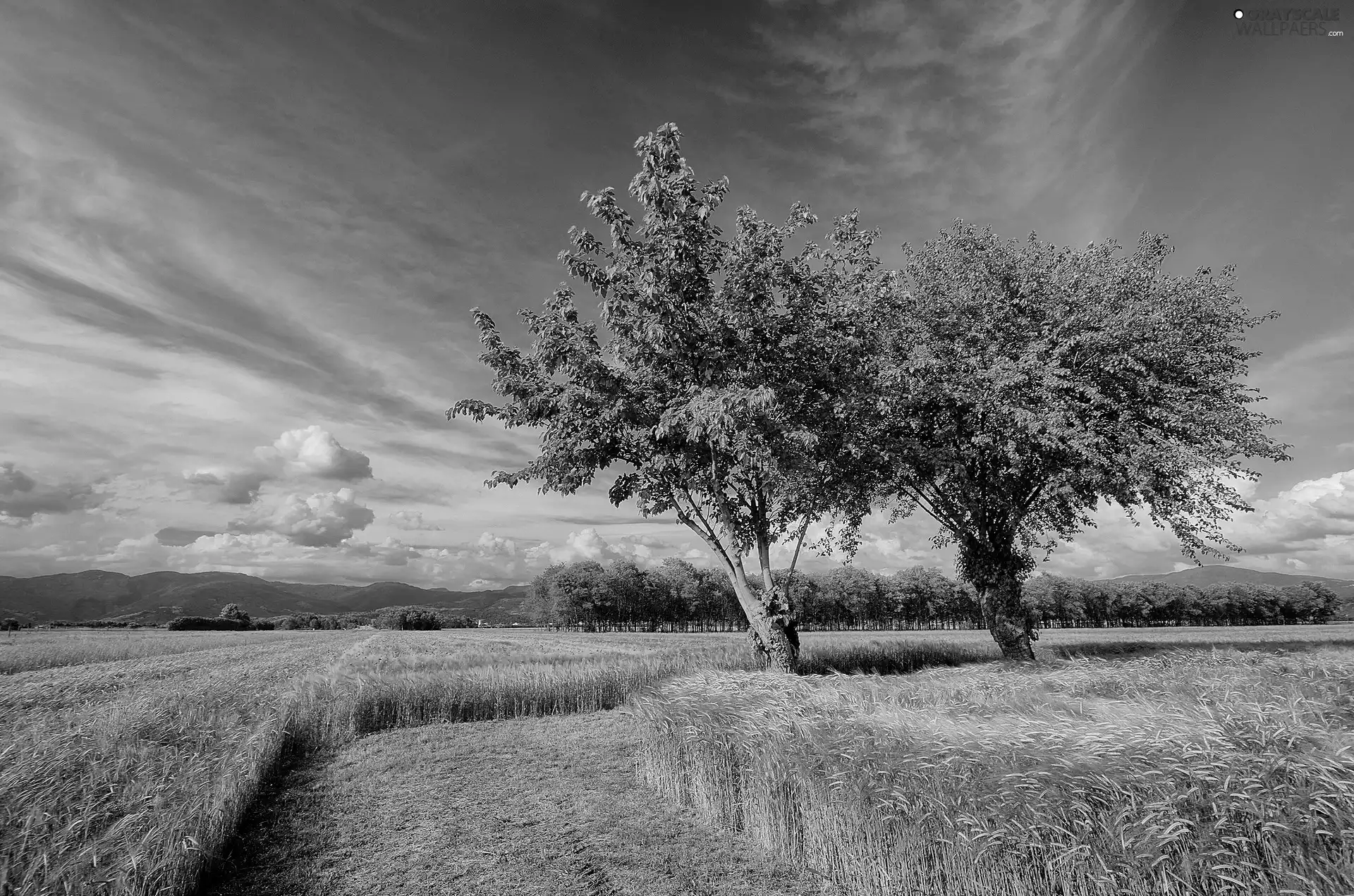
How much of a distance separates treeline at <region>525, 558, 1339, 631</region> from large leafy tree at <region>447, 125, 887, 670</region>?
94371mm

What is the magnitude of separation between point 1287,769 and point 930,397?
1611 centimetres

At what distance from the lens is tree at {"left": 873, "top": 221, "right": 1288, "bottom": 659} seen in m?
17.5

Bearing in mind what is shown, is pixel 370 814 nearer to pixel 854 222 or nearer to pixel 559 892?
pixel 559 892

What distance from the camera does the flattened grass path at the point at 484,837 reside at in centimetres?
630

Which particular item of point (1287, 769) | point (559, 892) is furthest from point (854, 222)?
point (559, 892)

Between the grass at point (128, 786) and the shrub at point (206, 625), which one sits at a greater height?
the grass at point (128, 786)

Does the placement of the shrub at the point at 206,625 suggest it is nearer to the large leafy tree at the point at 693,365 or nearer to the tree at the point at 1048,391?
the large leafy tree at the point at 693,365

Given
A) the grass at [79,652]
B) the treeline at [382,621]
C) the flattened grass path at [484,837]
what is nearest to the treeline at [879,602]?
the treeline at [382,621]

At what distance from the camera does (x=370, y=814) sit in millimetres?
8609

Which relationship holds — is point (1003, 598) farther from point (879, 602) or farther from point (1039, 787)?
point (879, 602)

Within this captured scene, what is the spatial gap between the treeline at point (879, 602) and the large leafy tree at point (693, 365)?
310 feet

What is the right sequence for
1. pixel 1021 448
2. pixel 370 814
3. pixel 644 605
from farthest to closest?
1. pixel 644 605
2. pixel 1021 448
3. pixel 370 814

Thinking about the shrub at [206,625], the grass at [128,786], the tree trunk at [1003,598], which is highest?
the tree trunk at [1003,598]

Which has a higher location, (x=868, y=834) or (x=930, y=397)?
(x=930, y=397)
